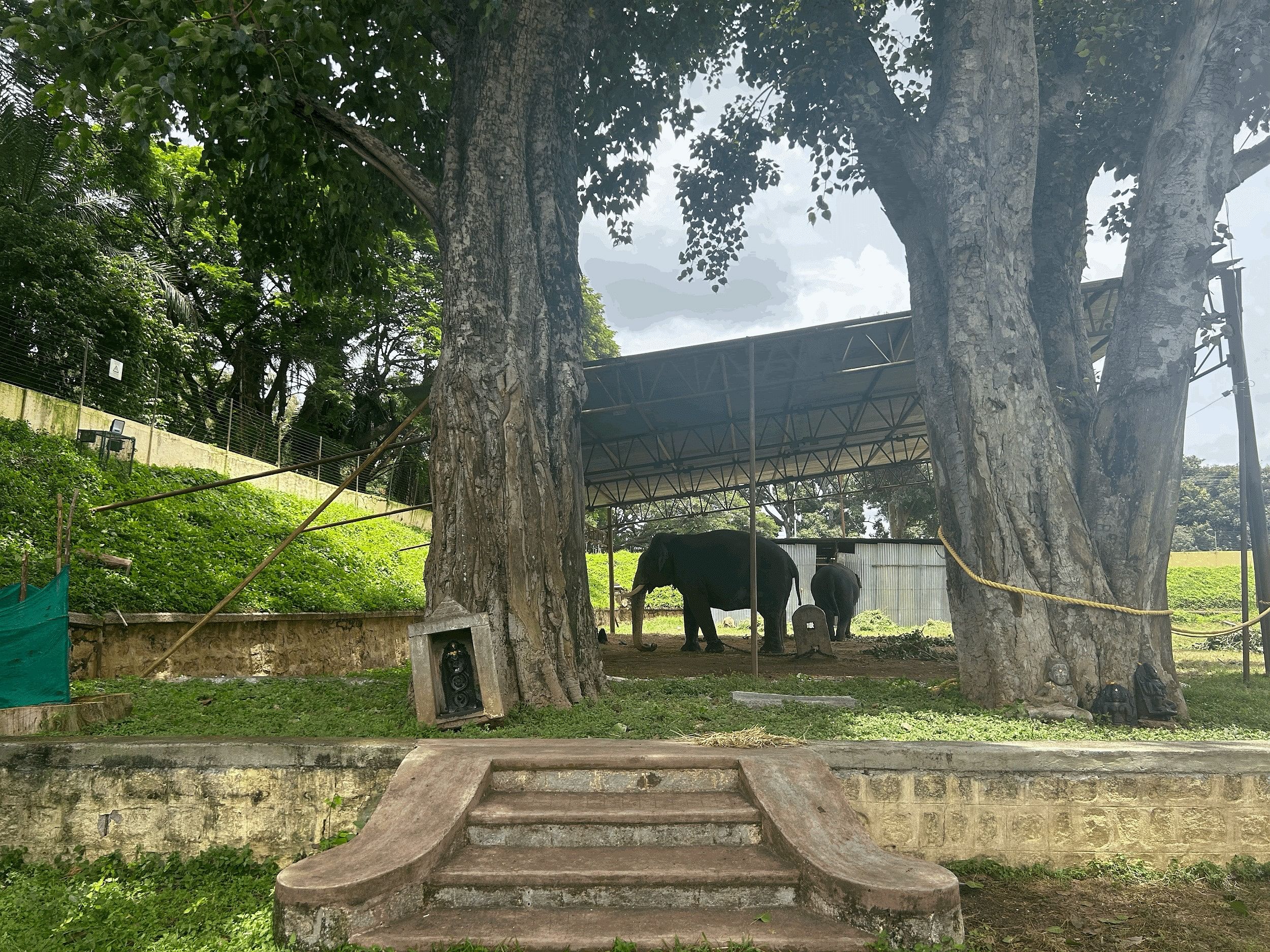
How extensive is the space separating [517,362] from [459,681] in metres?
2.44

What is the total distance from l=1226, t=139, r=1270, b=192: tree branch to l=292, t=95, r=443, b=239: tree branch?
694 cm

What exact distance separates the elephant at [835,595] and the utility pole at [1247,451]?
10.6m

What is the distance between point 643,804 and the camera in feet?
14.9

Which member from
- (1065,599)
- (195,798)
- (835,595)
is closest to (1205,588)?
(835,595)

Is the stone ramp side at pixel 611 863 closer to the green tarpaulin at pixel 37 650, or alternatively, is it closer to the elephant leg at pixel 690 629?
the green tarpaulin at pixel 37 650

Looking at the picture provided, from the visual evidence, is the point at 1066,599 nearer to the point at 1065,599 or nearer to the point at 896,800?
the point at 1065,599

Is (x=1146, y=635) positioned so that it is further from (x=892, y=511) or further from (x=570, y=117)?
(x=892, y=511)

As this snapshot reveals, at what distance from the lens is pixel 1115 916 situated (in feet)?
14.0

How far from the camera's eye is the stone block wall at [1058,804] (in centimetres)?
481

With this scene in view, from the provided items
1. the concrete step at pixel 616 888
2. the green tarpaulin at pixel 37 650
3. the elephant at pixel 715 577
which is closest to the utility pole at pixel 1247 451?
the concrete step at pixel 616 888

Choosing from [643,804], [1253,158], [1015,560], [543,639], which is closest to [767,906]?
[643,804]

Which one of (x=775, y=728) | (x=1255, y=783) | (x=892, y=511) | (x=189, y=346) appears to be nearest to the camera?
(x=1255, y=783)

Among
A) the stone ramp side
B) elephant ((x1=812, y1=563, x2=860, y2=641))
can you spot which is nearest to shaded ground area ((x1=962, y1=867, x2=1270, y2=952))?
the stone ramp side

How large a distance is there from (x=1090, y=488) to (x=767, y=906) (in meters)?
4.59
